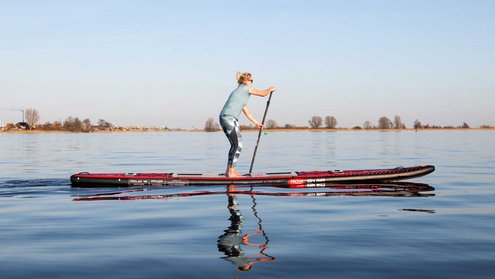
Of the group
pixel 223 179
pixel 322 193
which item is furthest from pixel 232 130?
pixel 322 193

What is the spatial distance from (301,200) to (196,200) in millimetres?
2179

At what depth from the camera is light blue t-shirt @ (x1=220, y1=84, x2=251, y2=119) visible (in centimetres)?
1338

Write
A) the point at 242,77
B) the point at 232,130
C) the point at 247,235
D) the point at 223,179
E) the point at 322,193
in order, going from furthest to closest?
the point at 223,179, the point at 232,130, the point at 242,77, the point at 322,193, the point at 247,235

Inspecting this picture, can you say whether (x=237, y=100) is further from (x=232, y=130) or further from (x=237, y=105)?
(x=232, y=130)

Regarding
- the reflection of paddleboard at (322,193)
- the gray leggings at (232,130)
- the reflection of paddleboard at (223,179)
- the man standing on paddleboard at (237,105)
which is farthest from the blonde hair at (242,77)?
the reflection of paddleboard at (322,193)

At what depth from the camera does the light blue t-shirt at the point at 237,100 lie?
13.4 meters


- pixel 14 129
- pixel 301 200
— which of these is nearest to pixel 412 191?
A: pixel 301 200

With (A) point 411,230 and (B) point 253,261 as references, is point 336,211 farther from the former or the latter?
(B) point 253,261

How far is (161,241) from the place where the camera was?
6.75 meters

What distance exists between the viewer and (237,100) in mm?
13375

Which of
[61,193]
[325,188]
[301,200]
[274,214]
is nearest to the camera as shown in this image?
[274,214]

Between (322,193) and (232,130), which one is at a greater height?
(232,130)

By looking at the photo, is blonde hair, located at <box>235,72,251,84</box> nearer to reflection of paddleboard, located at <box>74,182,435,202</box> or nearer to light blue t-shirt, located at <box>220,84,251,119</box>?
light blue t-shirt, located at <box>220,84,251,119</box>

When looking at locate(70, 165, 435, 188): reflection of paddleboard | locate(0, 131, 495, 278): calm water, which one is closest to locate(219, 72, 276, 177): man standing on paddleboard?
locate(70, 165, 435, 188): reflection of paddleboard
